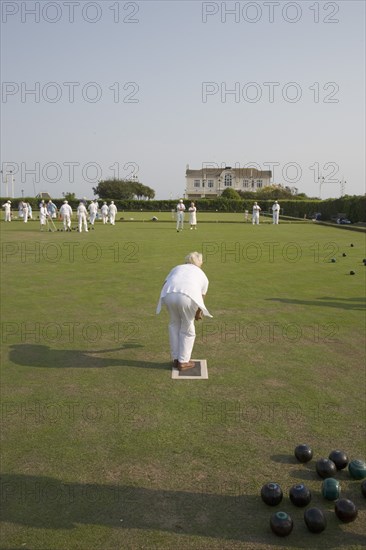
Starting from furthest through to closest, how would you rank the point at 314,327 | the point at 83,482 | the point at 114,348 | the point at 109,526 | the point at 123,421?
the point at 314,327 → the point at 114,348 → the point at 123,421 → the point at 83,482 → the point at 109,526

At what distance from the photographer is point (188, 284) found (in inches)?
225

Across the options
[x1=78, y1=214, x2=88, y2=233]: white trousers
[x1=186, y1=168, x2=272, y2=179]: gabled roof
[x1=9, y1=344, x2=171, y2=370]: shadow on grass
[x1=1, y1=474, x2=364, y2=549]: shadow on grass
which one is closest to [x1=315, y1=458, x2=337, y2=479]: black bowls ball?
[x1=1, y1=474, x2=364, y2=549]: shadow on grass

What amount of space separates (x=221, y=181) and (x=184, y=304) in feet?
372

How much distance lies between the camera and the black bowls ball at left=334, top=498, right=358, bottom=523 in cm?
317

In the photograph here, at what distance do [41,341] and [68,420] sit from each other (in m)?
2.76

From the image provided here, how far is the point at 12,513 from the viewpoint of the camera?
3322 mm

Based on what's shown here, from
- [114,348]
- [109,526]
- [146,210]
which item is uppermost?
[146,210]

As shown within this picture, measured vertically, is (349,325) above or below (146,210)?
below

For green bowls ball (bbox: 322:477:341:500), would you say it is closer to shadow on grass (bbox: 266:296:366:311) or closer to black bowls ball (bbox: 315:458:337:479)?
black bowls ball (bbox: 315:458:337:479)

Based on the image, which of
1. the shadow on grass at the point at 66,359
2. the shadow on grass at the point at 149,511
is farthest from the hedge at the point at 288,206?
the shadow on grass at the point at 149,511

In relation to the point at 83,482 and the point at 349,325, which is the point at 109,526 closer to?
the point at 83,482

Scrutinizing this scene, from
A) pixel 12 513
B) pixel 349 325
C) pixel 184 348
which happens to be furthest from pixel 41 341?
pixel 349 325

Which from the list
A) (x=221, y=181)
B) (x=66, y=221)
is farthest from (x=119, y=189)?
(x=66, y=221)

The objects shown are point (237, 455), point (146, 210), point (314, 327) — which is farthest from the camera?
point (146, 210)
